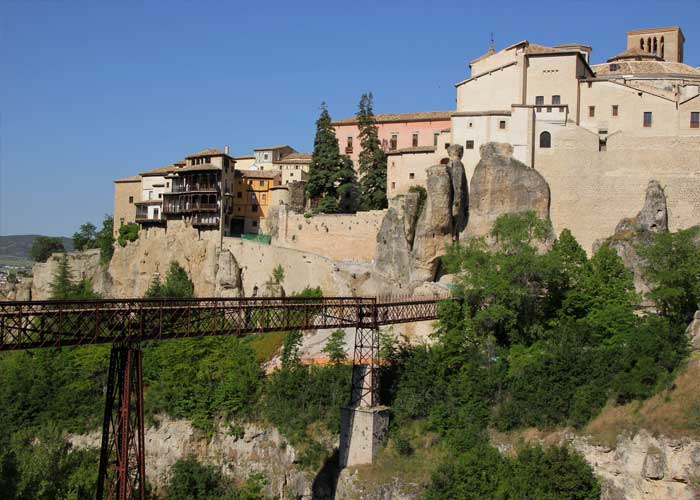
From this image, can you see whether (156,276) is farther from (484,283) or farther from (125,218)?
(484,283)

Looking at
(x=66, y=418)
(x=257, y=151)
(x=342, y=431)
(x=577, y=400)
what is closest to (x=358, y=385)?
(x=342, y=431)

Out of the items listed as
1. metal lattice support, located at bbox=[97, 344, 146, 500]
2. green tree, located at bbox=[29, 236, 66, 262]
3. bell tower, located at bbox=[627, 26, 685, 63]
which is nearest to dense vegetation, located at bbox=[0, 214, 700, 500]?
metal lattice support, located at bbox=[97, 344, 146, 500]

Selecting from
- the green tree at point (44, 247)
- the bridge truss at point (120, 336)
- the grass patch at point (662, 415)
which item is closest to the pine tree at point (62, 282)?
the green tree at point (44, 247)

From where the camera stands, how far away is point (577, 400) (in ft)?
135

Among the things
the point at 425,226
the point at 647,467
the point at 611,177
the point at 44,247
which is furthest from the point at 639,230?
the point at 44,247

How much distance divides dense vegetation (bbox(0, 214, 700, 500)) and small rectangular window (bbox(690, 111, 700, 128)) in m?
7.71

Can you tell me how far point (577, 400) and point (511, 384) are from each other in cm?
360

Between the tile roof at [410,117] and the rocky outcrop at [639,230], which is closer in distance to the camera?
the rocky outcrop at [639,230]

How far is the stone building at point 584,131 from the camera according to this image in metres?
53.7

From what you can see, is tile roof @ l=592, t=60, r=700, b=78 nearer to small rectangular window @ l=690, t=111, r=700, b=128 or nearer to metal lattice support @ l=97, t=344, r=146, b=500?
small rectangular window @ l=690, t=111, r=700, b=128

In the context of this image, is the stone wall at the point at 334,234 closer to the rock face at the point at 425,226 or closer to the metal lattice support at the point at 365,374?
the rock face at the point at 425,226

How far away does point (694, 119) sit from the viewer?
→ 176ft

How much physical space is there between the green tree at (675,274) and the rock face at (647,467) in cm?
970

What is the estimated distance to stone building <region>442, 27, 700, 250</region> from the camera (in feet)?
176
